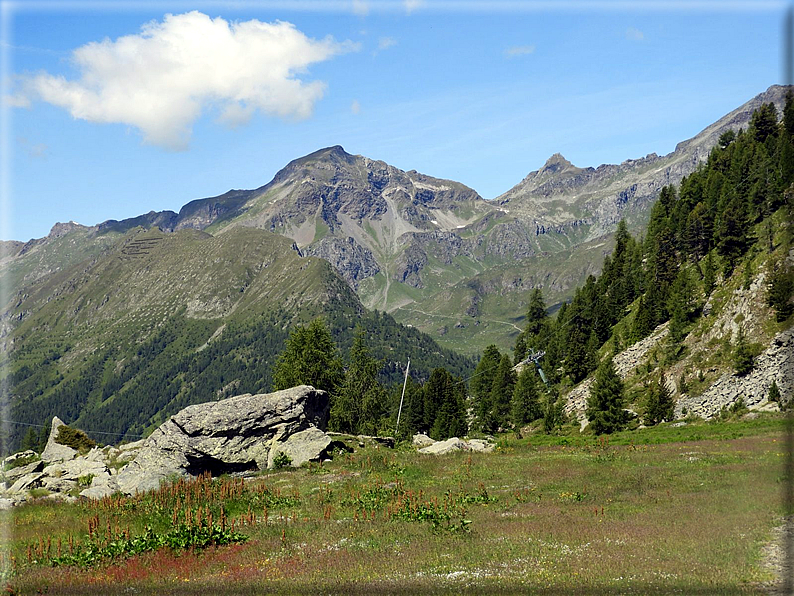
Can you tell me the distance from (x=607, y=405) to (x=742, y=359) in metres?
13.6

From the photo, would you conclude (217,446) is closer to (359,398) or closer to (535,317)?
(359,398)

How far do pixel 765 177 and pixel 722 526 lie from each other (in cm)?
7697

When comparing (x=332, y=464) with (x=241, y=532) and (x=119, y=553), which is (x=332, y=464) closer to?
(x=241, y=532)

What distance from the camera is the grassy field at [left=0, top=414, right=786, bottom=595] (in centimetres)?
1477

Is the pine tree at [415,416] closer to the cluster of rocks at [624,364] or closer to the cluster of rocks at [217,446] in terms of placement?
the cluster of rocks at [624,364]

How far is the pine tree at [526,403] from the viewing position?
8456cm

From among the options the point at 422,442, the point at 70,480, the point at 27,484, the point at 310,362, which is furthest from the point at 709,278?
the point at 27,484

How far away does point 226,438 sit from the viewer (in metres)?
40.1

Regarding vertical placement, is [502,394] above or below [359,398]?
below

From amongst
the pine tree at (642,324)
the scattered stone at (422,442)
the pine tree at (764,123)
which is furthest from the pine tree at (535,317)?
the scattered stone at (422,442)

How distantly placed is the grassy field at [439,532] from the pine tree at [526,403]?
169 ft

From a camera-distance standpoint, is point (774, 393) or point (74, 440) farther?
point (74, 440)

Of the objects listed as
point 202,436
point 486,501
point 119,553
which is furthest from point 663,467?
point 202,436

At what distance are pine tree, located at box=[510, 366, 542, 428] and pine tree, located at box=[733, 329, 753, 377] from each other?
33.2m
